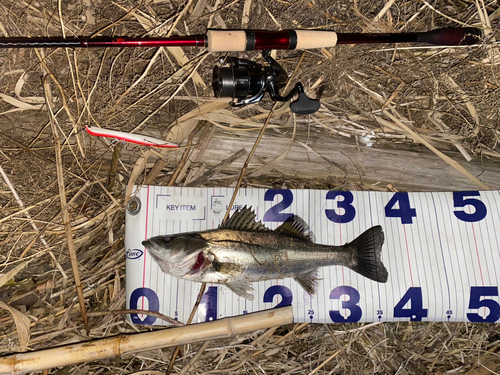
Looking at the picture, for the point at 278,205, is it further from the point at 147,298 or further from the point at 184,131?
the point at 147,298

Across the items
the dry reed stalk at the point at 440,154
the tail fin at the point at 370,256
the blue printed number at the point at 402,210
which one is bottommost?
the tail fin at the point at 370,256

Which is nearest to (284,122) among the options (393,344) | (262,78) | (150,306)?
(262,78)

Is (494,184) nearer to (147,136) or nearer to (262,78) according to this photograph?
(262,78)

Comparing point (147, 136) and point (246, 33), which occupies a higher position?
point (246, 33)

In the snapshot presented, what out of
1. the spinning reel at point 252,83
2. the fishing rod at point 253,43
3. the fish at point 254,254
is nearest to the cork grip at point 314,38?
the fishing rod at point 253,43

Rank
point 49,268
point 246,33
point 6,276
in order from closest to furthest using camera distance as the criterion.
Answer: point 246,33
point 6,276
point 49,268

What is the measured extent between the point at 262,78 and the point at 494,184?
73.9 inches

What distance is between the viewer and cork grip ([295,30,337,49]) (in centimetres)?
220

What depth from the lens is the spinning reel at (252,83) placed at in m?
2.20

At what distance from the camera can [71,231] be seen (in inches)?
95.4

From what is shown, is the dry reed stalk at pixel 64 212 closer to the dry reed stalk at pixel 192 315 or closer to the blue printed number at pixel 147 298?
the blue printed number at pixel 147 298

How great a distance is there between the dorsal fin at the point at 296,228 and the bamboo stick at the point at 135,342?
0.48 meters

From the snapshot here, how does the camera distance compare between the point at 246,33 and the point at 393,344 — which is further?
the point at 393,344

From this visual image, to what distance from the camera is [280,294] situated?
2.49 m
